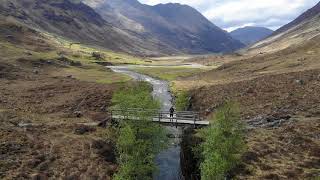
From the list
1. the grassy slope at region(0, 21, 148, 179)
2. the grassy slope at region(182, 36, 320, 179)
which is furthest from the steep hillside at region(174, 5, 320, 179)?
the grassy slope at region(0, 21, 148, 179)

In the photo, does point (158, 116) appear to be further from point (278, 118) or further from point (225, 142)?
point (278, 118)

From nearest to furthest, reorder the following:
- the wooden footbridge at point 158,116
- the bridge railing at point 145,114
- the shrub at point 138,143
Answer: the shrub at point 138,143
the bridge railing at point 145,114
the wooden footbridge at point 158,116

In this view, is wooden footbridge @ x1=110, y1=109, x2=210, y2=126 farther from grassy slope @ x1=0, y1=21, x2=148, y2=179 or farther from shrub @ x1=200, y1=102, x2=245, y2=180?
shrub @ x1=200, y1=102, x2=245, y2=180

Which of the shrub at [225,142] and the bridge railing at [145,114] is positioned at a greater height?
the bridge railing at [145,114]

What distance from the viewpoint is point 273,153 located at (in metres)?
74.4

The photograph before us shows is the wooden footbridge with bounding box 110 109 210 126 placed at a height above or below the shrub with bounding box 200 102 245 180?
above

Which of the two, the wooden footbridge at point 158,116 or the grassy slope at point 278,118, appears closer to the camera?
the grassy slope at point 278,118

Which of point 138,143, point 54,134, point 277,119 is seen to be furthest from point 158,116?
point 277,119

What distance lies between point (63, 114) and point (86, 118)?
7.77 meters

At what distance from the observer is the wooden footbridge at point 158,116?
253ft

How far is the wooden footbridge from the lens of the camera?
77.1 m

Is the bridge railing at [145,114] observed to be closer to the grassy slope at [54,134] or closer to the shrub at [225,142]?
the grassy slope at [54,134]

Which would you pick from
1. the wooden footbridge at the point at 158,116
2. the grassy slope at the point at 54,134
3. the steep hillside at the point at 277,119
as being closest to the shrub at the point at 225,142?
the steep hillside at the point at 277,119

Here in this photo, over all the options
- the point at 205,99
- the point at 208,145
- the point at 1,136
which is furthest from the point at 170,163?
the point at 205,99
